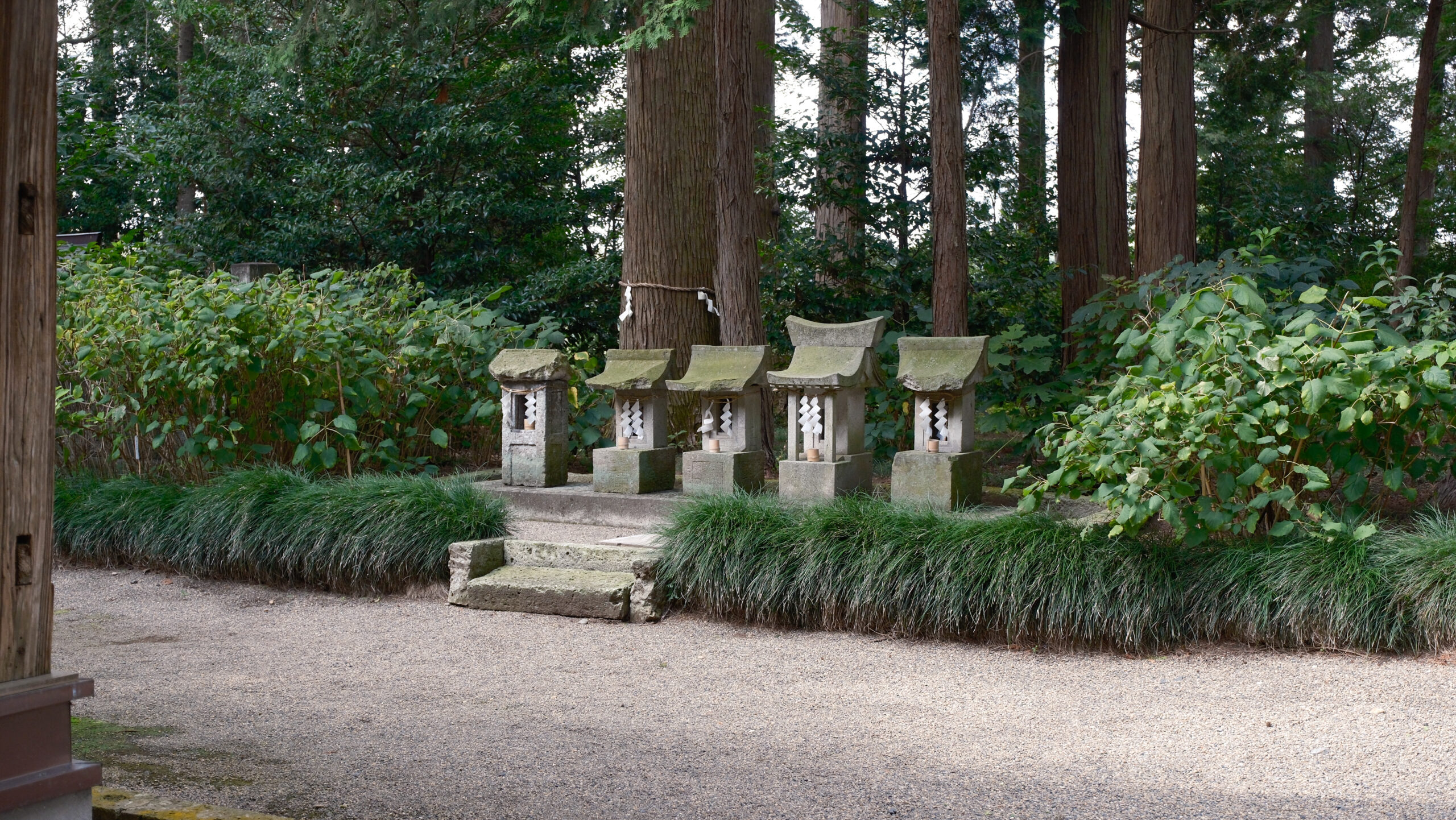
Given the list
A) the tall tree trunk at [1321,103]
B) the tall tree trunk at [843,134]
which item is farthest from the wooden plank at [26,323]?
the tall tree trunk at [1321,103]

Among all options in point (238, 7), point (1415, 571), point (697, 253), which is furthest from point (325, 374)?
point (238, 7)

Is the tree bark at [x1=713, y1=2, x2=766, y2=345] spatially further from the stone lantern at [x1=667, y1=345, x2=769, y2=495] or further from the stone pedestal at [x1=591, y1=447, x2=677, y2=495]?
the stone pedestal at [x1=591, y1=447, x2=677, y2=495]

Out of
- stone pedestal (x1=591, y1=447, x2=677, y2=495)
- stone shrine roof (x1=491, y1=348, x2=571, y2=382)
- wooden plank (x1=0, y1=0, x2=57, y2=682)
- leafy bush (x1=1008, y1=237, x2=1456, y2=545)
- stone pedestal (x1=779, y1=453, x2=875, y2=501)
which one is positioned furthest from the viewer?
stone shrine roof (x1=491, y1=348, x2=571, y2=382)

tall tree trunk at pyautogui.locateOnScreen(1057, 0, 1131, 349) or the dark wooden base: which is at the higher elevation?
tall tree trunk at pyautogui.locateOnScreen(1057, 0, 1131, 349)

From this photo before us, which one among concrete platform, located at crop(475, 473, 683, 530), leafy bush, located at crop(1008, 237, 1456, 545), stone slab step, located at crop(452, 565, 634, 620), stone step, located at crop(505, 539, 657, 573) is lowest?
stone slab step, located at crop(452, 565, 634, 620)

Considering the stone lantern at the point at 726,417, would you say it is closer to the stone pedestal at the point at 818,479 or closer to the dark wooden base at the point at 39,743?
the stone pedestal at the point at 818,479

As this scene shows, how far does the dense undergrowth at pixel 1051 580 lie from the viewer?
471 centimetres

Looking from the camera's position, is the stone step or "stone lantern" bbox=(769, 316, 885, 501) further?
"stone lantern" bbox=(769, 316, 885, 501)

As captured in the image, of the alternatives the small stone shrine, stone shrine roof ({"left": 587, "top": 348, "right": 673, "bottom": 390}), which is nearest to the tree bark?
stone shrine roof ({"left": 587, "top": 348, "right": 673, "bottom": 390})

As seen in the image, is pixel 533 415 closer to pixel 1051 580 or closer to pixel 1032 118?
pixel 1051 580

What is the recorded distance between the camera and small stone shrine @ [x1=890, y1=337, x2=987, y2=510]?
21.1ft

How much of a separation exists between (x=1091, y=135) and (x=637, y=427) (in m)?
5.87

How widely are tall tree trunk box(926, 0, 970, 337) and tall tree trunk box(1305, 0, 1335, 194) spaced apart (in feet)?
27.8

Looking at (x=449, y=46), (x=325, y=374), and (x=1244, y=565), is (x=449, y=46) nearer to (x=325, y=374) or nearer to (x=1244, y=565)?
(x=325, y=374)
